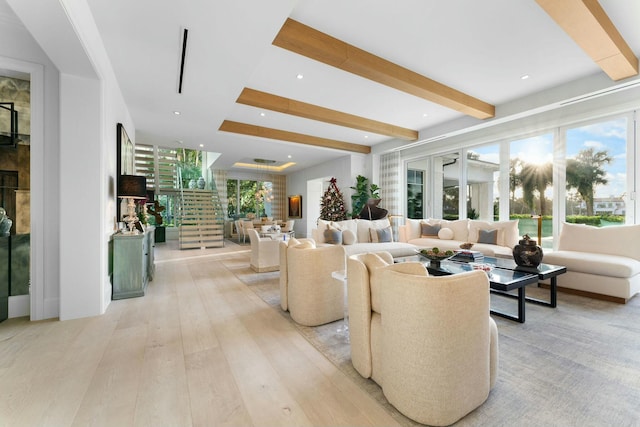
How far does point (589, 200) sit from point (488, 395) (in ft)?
15.4

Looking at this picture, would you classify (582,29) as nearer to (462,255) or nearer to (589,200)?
(462,255)

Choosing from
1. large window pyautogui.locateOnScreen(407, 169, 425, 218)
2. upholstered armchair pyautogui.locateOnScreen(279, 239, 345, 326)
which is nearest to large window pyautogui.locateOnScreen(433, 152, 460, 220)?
large window pyautogui.locateOnScreen(407, 169, 425, 218)

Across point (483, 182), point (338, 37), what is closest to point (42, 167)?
point (338, 37)

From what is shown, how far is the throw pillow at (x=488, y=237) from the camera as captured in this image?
473 centimetres

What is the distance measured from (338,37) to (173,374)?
11.2 ft

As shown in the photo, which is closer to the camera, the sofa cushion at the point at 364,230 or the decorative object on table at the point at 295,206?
the sofa cushion at the point at 364,230

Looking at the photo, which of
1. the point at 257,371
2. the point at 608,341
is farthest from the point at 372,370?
the point at 608,341

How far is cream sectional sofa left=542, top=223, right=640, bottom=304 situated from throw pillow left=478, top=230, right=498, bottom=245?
898 mm

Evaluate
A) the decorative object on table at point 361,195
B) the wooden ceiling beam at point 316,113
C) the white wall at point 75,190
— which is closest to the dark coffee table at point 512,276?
the wooden ceiling beam at point 316,113

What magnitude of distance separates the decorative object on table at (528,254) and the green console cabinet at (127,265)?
4622 mm

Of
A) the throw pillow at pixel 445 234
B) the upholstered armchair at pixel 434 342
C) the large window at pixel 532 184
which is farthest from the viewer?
the throw pillow at pixel 445 234

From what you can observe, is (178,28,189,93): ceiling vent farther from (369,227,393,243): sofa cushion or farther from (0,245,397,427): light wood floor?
(369,227,393,243): sofa cushion

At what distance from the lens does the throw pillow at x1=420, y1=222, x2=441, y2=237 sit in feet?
18.6

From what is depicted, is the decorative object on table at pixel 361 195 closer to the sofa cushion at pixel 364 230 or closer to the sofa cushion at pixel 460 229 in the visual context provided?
the sofa cushion at pixel 364 230
